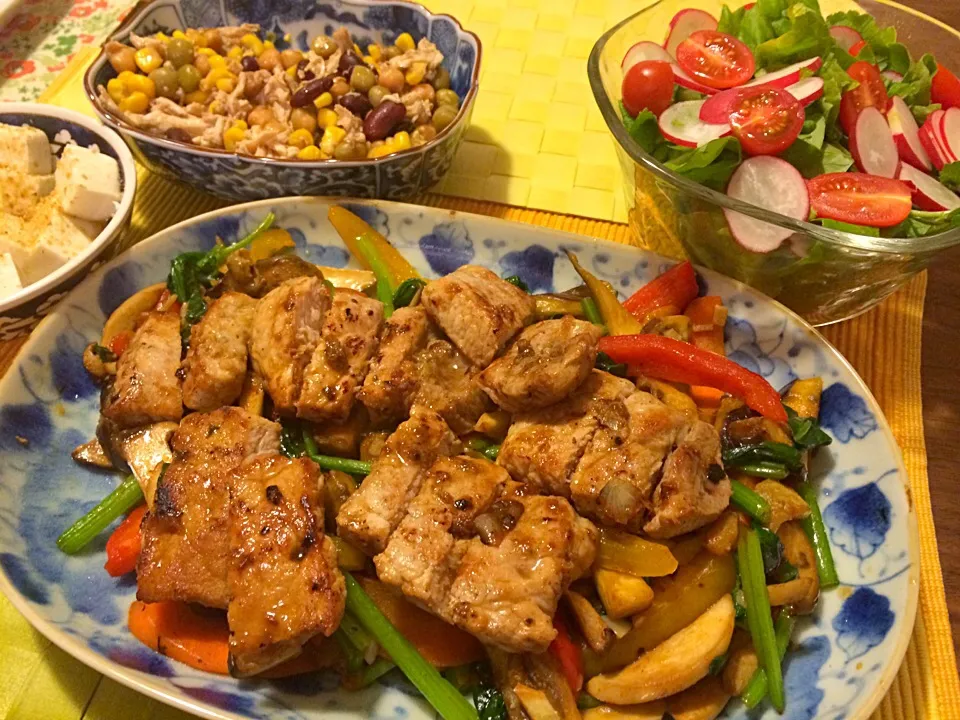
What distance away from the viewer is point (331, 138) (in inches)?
135

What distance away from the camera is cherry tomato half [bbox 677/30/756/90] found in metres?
3.36

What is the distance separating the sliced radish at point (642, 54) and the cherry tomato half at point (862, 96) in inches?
33.3

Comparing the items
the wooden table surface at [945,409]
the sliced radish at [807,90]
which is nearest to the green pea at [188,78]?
the sliced radish at [807,90]

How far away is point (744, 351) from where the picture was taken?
2.87 metres

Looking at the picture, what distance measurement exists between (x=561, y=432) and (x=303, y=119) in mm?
2274

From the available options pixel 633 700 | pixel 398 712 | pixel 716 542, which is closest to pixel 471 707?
pixel 398 712

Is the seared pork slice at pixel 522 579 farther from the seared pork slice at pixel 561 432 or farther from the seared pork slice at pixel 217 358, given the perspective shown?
the seared pork slice at pixel 217 358

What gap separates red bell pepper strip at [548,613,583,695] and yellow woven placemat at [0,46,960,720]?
3.24ft

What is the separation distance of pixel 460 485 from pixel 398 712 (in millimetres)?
727

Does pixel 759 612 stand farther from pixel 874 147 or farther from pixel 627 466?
pixel 874 147

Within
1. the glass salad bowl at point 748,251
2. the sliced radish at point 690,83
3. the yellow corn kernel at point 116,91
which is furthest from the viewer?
the yellow corn kernel at point 116,91

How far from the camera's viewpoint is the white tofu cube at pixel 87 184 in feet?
9.82

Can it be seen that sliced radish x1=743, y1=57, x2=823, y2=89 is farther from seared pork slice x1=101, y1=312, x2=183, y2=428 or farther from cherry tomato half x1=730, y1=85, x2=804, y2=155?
seared pork slice x1=101, y1=312, x2=183, y2=428

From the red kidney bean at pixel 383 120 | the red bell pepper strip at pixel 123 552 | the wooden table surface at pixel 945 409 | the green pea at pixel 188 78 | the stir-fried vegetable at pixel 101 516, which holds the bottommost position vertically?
the wooden table surface at pixel 945 409
